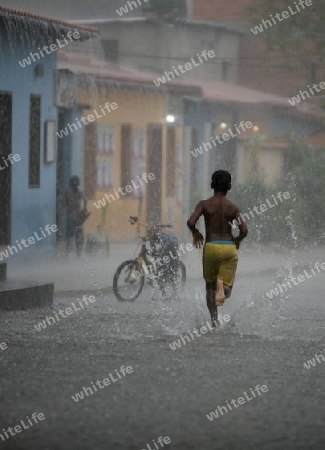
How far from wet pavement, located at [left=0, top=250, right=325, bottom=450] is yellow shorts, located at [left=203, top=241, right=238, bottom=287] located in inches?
22.2

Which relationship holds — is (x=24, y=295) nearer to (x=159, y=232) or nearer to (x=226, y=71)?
(x=159, y=232)

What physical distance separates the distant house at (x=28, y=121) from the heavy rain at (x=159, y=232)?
4 cm

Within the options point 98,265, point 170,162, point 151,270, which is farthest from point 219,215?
point 170,162

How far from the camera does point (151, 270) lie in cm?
1745

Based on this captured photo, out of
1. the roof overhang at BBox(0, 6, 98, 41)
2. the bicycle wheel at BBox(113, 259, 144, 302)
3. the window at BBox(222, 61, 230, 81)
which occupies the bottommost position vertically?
the bicycle wheel at BBox(113, 259, 144, 302)

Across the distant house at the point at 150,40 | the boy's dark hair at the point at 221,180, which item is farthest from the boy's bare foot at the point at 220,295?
the distant house at the point at 150,40

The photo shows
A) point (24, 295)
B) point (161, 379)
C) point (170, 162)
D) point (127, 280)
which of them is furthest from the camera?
point (170, 162)

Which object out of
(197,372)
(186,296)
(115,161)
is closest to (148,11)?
(115,161)

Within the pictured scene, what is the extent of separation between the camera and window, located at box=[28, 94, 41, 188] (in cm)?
2506

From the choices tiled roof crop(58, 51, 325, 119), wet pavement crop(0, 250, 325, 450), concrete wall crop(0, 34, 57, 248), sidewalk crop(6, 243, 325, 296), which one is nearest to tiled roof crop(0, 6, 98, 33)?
concrete wall crop(0, 34, 57, 248)

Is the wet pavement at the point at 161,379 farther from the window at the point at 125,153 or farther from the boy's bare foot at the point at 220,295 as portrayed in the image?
the window at the point at 125,153

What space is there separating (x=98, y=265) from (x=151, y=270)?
21.2 ft

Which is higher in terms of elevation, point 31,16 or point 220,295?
point 31,16

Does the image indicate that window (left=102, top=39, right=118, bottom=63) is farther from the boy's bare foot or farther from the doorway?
the boy's bare foot
